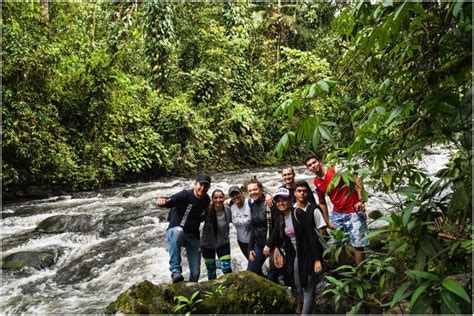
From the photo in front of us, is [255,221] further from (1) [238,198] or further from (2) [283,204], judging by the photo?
(2) [283,204]

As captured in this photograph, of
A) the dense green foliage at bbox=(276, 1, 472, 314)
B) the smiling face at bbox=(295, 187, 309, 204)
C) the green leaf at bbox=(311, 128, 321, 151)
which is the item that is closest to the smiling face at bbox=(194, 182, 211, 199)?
the smiling face at bbox=(295, 187, 309, 204)

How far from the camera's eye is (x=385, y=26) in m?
1.47

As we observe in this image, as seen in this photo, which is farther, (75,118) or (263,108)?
(263,108)

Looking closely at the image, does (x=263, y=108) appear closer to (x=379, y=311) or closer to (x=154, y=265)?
(x=154, y=265)

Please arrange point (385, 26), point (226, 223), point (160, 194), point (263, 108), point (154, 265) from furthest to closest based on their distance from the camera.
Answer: point (263, 108) < point (160, 194) < point (154, 265) < point (226, 223) < point (385, 26)

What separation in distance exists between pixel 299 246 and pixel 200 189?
4.53 ft

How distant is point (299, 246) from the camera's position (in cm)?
381

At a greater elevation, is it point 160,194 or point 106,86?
point 106,86

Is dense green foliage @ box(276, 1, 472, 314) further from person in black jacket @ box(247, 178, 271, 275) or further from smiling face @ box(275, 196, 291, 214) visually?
person in black jacket @ box(247, 178, 271, 275)

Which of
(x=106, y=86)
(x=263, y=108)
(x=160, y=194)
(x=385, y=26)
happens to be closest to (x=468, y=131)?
(x=385, y=26)

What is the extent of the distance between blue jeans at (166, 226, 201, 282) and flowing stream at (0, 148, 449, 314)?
1.08m

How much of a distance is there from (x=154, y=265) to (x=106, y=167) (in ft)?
21.5

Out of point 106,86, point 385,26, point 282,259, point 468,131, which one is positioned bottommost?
point 282,259

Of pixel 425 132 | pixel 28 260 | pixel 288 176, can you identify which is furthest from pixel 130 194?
pixel 425 132
